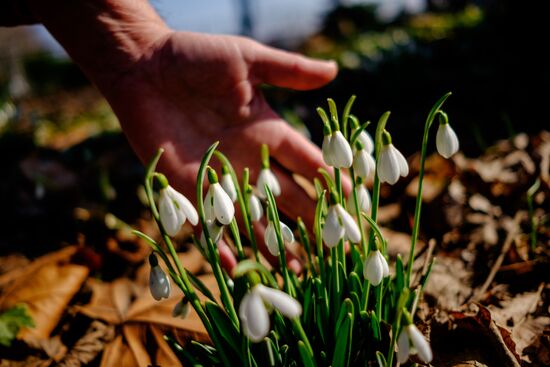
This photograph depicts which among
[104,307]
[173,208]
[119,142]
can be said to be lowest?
[119,142]

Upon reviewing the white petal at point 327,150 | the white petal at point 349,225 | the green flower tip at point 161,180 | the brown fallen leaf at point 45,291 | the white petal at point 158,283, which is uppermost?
the white petal at point 327,150

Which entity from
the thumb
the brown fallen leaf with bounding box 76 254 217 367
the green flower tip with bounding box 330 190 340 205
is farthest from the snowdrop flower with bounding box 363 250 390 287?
the thumb

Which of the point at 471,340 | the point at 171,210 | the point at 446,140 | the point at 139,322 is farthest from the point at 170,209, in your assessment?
the point at 471,340

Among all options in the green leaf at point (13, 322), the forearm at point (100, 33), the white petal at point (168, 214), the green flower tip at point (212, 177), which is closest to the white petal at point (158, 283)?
the white petal at point (168, 214)

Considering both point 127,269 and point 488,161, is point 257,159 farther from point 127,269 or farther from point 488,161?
point 488,161

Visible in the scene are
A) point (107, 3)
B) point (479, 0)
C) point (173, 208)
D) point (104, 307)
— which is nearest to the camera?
point (173, 208)

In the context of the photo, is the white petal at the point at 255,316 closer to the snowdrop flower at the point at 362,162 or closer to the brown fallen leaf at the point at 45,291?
the snowdrop flower at the point at 362,162

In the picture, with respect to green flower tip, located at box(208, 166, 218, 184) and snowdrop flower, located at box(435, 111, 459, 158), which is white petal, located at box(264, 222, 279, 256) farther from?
snowdrop flower, located at box(435, 111, 459, 158)

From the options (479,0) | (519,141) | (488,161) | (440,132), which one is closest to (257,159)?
(440,132)
